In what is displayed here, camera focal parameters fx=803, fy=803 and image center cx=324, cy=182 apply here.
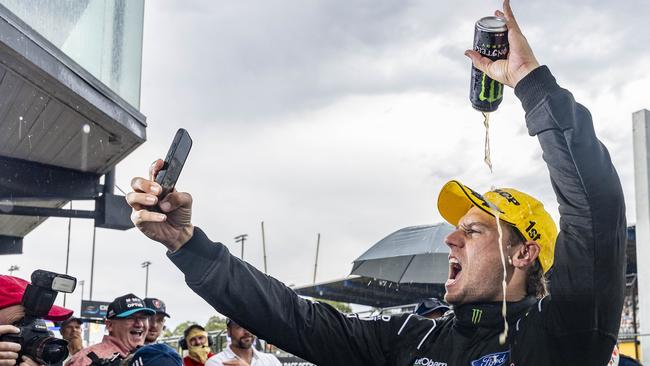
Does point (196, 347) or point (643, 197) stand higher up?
point (643, 197)

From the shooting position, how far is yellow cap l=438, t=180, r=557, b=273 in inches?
113

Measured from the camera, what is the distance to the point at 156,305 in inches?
293

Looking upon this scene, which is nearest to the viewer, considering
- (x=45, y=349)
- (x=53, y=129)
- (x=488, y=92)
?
(x=488, y=92)

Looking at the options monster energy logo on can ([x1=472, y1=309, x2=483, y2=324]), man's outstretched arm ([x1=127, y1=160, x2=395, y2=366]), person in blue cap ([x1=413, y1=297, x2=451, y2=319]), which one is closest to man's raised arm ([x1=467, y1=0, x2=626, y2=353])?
monster energy logo on can ([x1=472, y1=309, x2=483, y2=324])

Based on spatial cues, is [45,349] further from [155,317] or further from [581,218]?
[155,317]

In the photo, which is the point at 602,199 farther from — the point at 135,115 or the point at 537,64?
the point at 135,115

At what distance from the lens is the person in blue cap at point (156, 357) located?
4.00 m

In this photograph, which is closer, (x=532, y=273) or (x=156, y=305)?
(x=532, y=273)

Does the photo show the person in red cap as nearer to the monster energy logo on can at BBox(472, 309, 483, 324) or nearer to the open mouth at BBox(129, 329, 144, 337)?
the monster energy logo on can at BBox(472, 309, 483, 324)

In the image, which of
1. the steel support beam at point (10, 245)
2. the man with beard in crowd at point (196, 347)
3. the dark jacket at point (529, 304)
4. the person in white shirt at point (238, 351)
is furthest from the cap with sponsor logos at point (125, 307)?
the steel support beam at point (10, 245)

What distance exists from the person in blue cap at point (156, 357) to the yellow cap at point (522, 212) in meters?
1.82

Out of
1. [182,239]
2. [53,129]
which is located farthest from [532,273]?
[53,129]

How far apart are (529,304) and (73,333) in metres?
6.27

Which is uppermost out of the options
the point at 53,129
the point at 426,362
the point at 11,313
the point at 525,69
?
the point at 53,129
